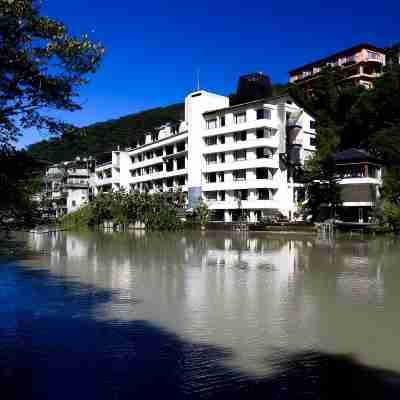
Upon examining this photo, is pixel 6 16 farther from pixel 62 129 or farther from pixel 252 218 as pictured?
pixel 252 218

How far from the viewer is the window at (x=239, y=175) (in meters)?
61.9

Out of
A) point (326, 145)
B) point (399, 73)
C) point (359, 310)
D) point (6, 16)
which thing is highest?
point (399, 73)

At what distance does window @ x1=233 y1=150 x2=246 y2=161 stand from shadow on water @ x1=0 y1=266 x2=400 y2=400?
51.3 m

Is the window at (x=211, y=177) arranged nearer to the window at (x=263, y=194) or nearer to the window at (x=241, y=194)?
the window at (x=241, y=194)

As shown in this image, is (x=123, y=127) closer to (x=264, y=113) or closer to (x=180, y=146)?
(x=180, y=146)

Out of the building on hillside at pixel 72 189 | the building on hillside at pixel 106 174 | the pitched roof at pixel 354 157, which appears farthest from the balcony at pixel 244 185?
the building on hillside at pixel 72 189

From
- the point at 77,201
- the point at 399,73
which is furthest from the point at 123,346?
the point at 77,201

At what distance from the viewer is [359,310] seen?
536 inches

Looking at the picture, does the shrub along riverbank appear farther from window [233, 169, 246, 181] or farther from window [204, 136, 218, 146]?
window [233, 169, 246, 181]

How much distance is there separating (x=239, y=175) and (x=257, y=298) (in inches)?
1884

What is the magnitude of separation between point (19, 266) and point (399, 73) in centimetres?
5790

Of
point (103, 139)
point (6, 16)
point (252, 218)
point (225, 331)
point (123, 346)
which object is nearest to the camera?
point (6, 16)

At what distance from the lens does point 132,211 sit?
63.7 metres

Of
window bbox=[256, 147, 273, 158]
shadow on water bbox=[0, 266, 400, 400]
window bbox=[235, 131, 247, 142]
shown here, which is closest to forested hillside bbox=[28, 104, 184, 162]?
window bbox=[235, 131, 247, 142]
